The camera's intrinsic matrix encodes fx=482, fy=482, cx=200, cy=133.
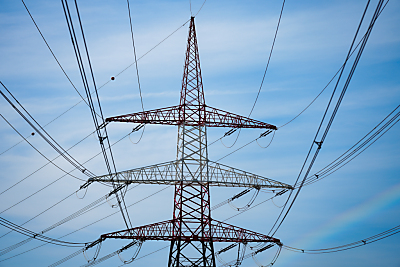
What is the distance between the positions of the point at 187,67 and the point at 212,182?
1033 centimetres

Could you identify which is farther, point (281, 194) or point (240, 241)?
point (281, 194)

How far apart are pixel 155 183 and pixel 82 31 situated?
18.5 meters

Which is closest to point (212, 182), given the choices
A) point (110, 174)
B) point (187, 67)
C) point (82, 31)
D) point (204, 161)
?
point (204, 161)

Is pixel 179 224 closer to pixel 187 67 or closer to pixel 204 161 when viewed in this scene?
pixel 204 161

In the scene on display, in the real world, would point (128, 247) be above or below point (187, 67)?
below

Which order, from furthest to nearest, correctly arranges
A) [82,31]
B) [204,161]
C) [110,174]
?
[204,161] < [110,174] < [82,31]

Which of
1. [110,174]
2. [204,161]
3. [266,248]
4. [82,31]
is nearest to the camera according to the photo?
[82,31]

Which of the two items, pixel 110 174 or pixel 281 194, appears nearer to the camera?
pixel 110 174

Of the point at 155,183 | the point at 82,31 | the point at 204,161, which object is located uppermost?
the point at 204,161

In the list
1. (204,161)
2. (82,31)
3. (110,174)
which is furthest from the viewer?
(204,161)

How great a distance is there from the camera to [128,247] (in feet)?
124

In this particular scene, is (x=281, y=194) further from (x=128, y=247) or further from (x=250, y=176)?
(x=128, y=247)

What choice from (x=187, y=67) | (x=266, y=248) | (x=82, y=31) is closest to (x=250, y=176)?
(x=266, y=248)

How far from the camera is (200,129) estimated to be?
39000mm
